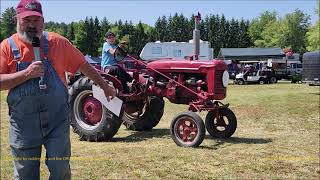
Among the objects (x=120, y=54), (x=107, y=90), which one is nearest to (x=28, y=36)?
(x=107, y=90)

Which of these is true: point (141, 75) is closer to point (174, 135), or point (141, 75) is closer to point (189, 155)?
point (174, 135)

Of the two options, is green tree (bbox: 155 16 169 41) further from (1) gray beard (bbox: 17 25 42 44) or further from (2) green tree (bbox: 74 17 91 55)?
(1) gray beard (bbox: 17 25 42 44)

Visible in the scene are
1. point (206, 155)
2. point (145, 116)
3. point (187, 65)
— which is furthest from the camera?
point (145, 116)

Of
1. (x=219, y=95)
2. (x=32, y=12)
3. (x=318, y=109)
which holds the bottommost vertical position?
(x=318, y=109)

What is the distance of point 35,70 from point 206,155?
174 inches

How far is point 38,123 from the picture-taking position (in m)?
3.59

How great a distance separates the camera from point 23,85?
11.5 feet

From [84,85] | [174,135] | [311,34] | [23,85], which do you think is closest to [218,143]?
[174,135]

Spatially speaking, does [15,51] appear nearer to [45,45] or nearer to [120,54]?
[45,45]

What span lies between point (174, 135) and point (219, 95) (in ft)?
3.67

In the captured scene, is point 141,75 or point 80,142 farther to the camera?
point 141,75

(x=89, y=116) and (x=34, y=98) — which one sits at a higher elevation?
(x=34, y=98)

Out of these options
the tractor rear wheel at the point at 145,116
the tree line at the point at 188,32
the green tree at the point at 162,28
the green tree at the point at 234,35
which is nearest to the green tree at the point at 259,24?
the tree line at the point at 188,32

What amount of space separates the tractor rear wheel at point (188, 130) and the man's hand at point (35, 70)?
495 cm
